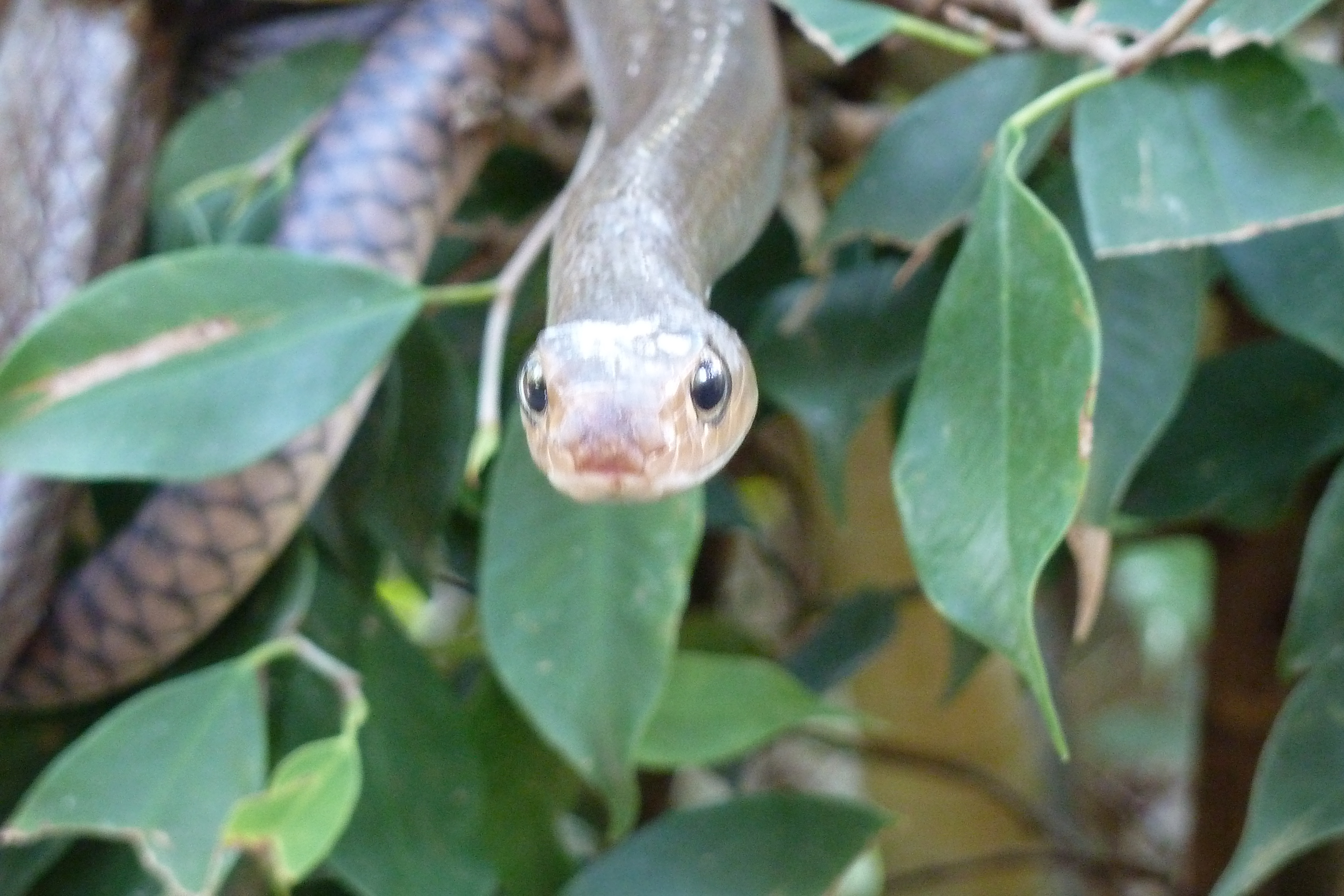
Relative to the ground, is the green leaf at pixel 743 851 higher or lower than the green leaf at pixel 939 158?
lower

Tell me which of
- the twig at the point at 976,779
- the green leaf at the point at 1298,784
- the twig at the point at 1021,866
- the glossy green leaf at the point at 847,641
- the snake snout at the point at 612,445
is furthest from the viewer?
the twig at the point at 976,779

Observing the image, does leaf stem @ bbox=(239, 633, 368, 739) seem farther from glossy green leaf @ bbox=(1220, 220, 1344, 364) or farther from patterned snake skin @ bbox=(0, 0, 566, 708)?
glossy green leaf @ bbox=(1220, 220, 1344, 364)

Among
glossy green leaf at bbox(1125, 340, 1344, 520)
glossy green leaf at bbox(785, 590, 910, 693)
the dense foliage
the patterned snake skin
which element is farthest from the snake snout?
glossy green leaf at bbox(785, 590, 910, 693)

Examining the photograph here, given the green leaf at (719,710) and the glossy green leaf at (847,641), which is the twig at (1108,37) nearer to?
the green leaf at (719,710)

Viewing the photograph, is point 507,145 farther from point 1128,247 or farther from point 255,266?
point 1128,247

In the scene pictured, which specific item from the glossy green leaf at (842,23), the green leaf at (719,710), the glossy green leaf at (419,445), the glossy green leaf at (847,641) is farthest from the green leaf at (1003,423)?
the glossy green leaf at (847,641)

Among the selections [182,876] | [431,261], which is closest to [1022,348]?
[182,876]

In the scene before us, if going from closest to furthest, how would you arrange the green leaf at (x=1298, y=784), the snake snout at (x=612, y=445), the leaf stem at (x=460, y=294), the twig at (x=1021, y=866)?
the snake snout at (x=612, y=445) < the green leaf at (x=1298, y=784) < the leaf stem at (x=460, y=294) < the twig at (x=1021, y=866)
